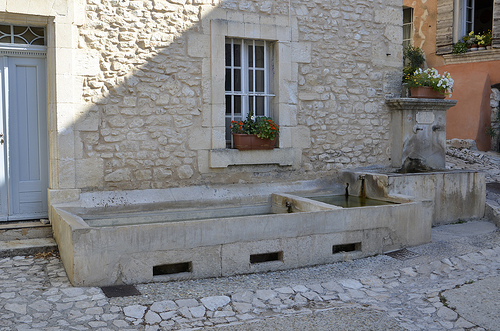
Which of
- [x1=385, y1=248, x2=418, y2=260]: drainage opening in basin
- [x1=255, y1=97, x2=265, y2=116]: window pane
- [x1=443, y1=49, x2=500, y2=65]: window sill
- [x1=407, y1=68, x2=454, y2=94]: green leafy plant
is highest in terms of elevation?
[x1=443, y1=49, x2=500, y2=65]: window sill

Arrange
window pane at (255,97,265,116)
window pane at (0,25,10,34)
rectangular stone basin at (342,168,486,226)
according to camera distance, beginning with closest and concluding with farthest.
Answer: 1. window pane at (0,25,10,34)
2. rectangular stone basin at (342,168,486,226)
3. window pane at (255,97,265,116)

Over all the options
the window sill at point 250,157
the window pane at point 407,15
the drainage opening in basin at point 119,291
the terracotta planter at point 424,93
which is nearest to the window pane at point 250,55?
the window sill at point 250,157

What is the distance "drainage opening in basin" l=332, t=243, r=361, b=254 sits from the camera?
5230 mm

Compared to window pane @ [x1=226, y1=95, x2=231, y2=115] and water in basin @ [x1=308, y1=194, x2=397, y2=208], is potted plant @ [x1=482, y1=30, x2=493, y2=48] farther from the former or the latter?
window pane @ [x1=226, y1=95, x2=231, y2=115]

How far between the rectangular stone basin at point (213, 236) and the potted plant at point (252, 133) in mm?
725

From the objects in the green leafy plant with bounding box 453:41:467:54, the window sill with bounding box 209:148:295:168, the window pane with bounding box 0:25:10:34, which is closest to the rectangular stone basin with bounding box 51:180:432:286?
the window sill with bounding box 209:148:295:168

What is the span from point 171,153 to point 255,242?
1.85 meters

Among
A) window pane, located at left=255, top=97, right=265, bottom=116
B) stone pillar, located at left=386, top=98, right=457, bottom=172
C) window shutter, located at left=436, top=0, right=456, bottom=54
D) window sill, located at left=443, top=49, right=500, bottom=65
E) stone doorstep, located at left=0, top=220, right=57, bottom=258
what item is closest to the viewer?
stone doorstep, located at left=0, top=220, right=57, bottom=258

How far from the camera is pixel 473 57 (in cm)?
1145

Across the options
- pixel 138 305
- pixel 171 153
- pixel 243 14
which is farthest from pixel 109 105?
pixel 138 305

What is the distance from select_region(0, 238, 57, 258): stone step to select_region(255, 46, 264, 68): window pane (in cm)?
335

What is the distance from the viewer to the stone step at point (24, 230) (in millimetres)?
5172

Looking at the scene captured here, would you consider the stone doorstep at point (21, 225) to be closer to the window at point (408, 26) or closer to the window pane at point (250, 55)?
the window pane at point (250, 55)

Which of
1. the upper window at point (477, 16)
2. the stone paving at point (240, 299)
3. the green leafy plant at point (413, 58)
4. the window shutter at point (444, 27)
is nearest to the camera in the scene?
the stone paving at point (240, 299)
